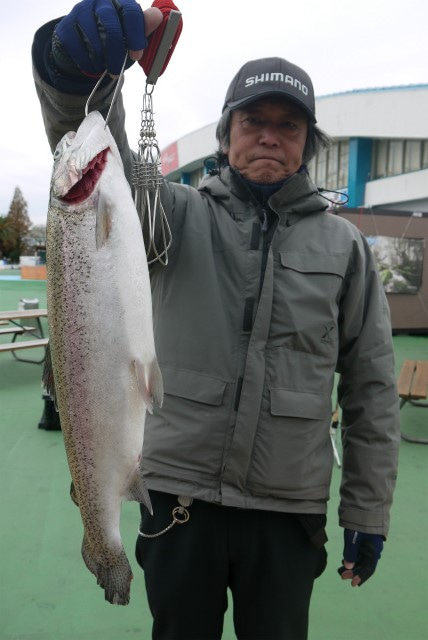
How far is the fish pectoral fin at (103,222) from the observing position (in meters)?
1.40

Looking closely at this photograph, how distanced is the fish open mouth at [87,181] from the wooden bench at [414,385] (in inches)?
163

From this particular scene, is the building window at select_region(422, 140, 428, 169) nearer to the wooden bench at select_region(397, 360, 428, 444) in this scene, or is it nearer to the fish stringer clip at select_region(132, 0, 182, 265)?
the wooden bench at select_region(397, 360, 428, 444)

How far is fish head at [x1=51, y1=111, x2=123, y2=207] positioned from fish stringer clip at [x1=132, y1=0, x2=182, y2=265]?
4.8 inches

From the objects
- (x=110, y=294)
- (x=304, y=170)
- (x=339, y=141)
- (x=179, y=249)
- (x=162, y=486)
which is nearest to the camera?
(x=110, y=294)

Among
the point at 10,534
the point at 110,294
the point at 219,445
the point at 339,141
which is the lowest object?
the point at 10,534

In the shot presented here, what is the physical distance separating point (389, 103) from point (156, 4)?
58.2 feet

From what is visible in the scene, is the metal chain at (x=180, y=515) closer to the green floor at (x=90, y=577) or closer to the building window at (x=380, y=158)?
the green floor at (x=90, y=577)

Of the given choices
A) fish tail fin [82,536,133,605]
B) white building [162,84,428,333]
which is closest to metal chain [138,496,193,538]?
fish tail fin [82,536,133,605]

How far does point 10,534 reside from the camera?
3199 mm

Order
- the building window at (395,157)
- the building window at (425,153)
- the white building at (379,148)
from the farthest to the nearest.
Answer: the building window at (395,157)
the building window at (425,153)
the white building at (379,148)

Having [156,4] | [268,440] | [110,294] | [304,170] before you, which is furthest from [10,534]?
[156,4]

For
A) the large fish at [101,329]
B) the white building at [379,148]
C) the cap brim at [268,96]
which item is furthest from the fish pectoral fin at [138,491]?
the white building at [379,148]

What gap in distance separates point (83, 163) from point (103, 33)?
13.1 inches

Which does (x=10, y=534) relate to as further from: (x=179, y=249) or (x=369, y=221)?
(x=369, y=221)
